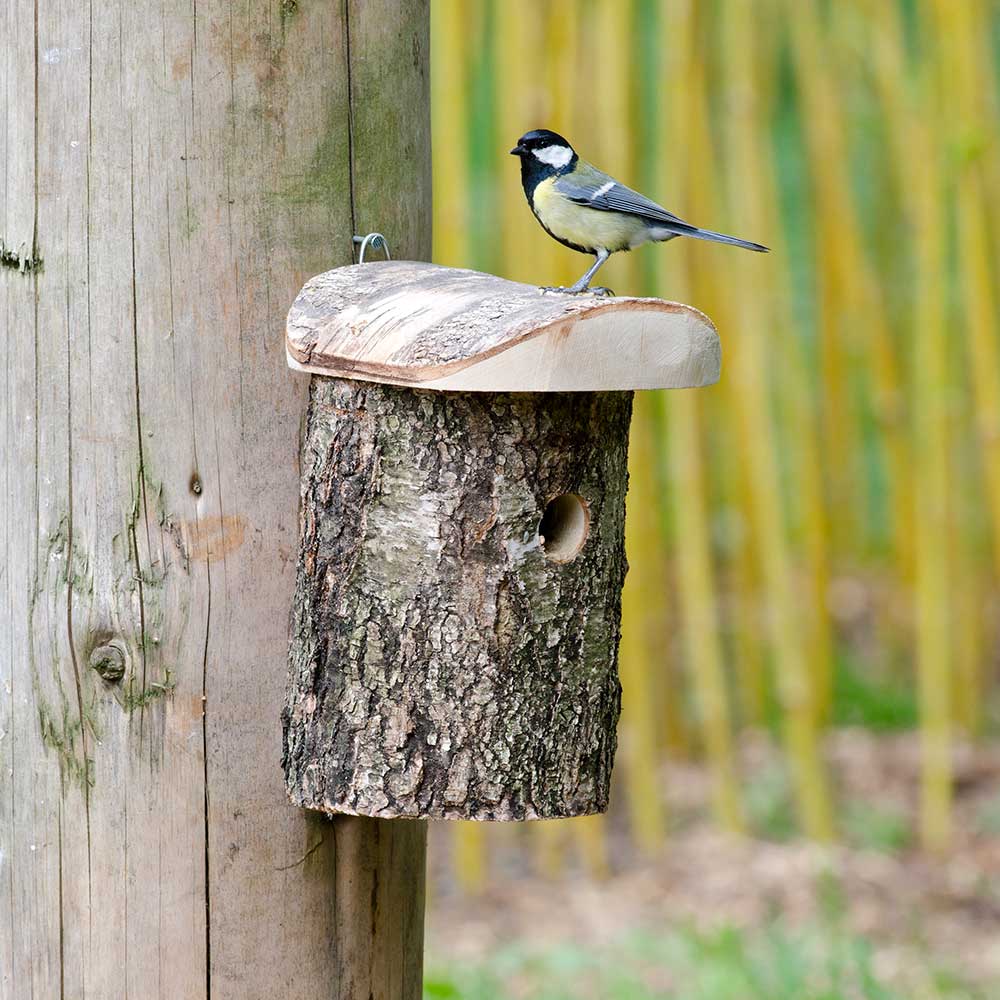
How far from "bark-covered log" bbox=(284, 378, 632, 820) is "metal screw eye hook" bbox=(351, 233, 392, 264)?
23 cm

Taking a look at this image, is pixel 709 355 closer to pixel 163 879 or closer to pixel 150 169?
pixel 150 169

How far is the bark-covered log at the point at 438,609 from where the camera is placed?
6.23 ft

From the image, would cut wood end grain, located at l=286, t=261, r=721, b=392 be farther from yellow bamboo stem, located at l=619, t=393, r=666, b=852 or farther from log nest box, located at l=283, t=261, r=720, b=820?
yellow bamboo stem, located at l=619, t=393, r=666, b=852

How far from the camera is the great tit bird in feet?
8.33

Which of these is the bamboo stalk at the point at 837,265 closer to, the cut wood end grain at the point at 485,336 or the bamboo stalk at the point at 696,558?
the bamboo stalk at the point at 696,558

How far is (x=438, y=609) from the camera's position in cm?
191

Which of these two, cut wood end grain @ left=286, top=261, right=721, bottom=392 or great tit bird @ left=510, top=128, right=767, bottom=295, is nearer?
cut wood end grain @ left=286, top=261, right=721, bottom=392

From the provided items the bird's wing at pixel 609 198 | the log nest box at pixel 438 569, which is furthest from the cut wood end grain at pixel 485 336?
the bird's wing at pixel 609 198

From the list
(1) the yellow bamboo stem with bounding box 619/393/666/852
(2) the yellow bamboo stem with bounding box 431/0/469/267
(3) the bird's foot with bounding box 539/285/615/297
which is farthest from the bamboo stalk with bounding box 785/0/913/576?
(3) the bird's foot with bounding box 539/285/615/297

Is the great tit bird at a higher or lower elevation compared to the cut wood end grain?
higher

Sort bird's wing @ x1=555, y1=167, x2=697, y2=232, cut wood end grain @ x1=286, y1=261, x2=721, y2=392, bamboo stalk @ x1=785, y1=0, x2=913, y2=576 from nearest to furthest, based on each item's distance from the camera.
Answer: cut wood end grain @ x1=286, y1=261, x2=721, y2=392 < bird's wing @ x1=555, y1=167, x2=697, y2=232 < bamboo stalk @ x1=785, y1=0, x2=913, y2=576

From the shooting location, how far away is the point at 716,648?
502cm

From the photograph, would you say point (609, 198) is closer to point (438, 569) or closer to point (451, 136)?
point (438, 569)

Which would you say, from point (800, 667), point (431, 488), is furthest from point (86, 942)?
point (800, 667)
